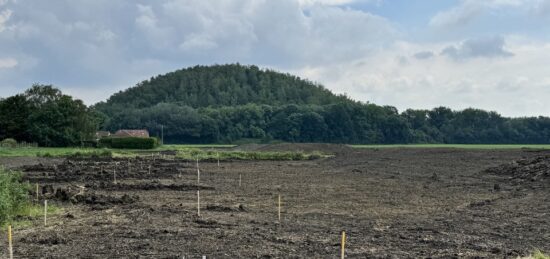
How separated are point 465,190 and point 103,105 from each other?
15926 centimetres

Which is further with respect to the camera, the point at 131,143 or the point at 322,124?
the point at 322,124

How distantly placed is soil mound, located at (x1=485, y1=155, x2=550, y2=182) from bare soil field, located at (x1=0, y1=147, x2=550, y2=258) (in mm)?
190

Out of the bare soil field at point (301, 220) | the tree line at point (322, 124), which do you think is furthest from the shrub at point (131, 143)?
the tree line at point (322, 124)

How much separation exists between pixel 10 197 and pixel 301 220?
809 centimetres

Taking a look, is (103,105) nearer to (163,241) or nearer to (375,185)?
(375,185)

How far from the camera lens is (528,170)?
108ft

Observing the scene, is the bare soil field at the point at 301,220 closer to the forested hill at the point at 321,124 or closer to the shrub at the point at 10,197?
the shrub at the point at 10,197

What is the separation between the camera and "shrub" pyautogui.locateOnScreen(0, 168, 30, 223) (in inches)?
595

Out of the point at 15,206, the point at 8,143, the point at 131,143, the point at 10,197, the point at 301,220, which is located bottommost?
the point at 301,220

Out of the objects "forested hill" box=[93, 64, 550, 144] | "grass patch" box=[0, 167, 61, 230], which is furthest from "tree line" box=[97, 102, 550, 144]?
"grass patch" box=[0, 167, 61, 230]

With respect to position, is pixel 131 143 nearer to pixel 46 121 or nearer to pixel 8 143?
pixel 46 121

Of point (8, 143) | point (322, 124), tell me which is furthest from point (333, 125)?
point (8, 143)

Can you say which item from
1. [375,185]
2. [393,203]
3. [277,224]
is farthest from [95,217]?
[375,185]

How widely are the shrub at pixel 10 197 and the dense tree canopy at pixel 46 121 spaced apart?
71166 mm
